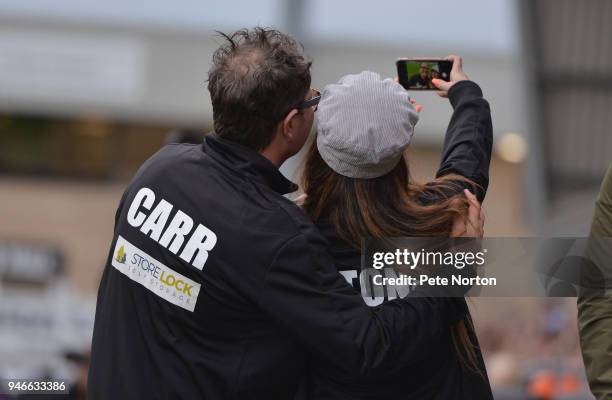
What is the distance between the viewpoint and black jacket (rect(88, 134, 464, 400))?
245 cm

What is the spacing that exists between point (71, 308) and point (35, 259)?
24.4 ft

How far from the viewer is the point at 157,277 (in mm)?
2564

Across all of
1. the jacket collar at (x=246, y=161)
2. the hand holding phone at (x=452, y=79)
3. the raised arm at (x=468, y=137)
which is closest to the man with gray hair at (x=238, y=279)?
the jacket collar at (x=246, y=161)

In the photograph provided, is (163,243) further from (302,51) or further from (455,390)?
(455,390)

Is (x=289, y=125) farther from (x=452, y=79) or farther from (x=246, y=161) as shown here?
(x=452, y=79)

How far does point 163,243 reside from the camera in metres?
2.57

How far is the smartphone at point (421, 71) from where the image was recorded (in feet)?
9.66

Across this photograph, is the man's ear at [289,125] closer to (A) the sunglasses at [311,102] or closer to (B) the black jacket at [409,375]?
(A) the sunglasses at [311,102]

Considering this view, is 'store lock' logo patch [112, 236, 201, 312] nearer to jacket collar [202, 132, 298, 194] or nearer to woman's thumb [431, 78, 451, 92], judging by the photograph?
jacket collar [202, 132, 298, 194]

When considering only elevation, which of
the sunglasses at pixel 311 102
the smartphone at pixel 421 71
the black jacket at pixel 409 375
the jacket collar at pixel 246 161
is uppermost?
the sunglasses at pixel 311 102

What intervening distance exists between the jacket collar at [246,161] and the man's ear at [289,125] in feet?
0.27

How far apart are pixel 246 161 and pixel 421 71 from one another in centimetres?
68

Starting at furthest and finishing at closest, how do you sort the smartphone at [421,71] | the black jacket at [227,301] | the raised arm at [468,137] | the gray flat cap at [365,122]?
the smartphone at [421,71] < the raised arm at [468,137] < the gray flat cap at [365,122] < the black jacket at [227,301]

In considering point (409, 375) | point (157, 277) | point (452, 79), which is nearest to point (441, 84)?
point (452, 79)
